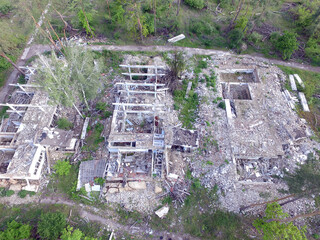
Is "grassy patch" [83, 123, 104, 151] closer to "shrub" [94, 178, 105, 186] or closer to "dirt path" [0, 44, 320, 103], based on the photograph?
"shrub" [94, 178, 105, 186]

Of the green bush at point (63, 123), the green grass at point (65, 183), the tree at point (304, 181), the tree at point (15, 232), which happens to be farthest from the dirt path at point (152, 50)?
the tree at point (15, 232)

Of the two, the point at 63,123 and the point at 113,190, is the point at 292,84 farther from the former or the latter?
the point at 63,123

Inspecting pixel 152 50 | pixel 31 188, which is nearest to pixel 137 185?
pixel 31 188

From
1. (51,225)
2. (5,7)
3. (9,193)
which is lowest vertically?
(51,225)

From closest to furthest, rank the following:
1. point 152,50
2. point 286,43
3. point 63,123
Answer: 1. point 63,123
2. point 286,43
3. point 152,50

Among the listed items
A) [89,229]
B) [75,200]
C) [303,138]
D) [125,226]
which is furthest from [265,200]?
[75,200]

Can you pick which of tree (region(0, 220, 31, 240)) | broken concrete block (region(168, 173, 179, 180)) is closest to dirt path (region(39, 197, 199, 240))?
tree (region(0, 220, 31, 240))
